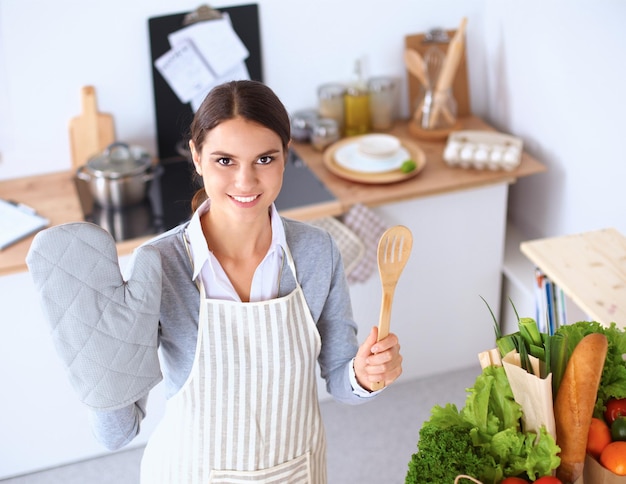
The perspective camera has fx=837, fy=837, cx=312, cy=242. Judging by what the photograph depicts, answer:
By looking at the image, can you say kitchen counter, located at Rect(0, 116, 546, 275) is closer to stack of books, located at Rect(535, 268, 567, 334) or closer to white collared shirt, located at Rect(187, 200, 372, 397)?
stack of books, located at Rect(535, 268, 567, 334)

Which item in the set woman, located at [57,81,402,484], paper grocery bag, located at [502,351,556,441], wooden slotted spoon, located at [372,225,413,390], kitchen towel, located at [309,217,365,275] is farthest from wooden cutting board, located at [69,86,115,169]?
paper grocery bag, located at [502,351,556,441]

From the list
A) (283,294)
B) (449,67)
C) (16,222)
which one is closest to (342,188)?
(449,67)

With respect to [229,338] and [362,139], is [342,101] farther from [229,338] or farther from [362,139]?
[229,338]

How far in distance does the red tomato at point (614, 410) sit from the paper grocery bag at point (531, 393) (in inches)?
5.3

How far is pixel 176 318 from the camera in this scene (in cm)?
143

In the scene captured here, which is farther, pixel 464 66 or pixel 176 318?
pixel 464 66

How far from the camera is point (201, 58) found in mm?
2689

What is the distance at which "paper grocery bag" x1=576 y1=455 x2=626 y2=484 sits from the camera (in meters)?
1.19

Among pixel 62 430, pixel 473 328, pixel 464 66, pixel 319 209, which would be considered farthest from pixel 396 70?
pixel 62 430

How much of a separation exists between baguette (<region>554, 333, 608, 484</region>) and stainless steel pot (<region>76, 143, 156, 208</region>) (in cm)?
159

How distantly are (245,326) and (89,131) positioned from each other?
1.40 metres

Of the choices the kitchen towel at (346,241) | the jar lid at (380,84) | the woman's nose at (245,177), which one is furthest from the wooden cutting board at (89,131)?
the woman's nose at (245,177)

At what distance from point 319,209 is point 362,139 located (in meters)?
0.42

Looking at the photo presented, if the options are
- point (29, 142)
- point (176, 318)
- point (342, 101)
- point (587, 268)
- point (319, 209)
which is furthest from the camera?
point (342, 101)
